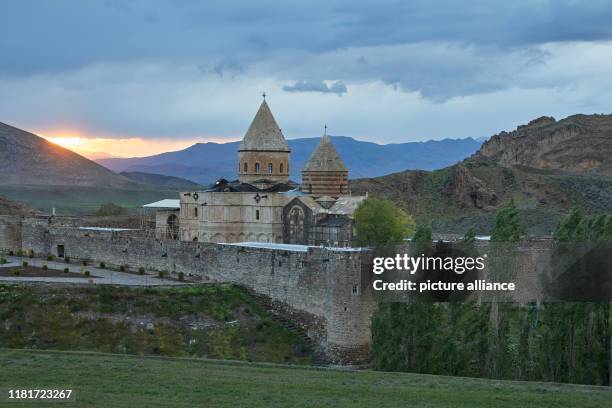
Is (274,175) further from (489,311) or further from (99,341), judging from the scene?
(489,311)

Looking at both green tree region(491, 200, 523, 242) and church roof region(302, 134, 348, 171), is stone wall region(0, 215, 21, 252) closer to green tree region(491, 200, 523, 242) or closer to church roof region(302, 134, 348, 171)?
church roof region(302, 134, 348, 171)

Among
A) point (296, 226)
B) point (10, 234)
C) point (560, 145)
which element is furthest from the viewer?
point (560, 145)

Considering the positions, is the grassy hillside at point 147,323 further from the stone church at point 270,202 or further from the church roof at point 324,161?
the church roof at point 324,161

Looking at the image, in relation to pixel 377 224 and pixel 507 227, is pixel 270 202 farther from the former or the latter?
pixel 507 227

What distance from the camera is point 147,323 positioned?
3656 centimetres

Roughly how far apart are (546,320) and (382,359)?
5114 mm

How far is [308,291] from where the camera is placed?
36812 millimetres

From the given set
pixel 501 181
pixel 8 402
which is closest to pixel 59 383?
pixel 8 402

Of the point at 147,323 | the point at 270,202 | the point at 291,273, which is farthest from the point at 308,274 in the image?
the point at 270,202

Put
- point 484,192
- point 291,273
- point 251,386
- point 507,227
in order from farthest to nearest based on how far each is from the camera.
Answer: point 484,192 → point 291,273 → point 507,227 → point 251,386

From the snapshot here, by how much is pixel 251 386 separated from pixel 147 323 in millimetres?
14540

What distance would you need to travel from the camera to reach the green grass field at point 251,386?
21.1 meters

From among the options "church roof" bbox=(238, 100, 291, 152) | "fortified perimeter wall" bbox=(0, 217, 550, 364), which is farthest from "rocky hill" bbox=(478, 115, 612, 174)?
"fortified perimeter wall" bbox=(0, 217, 550, 364)

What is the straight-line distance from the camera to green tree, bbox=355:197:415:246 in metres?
51.5
